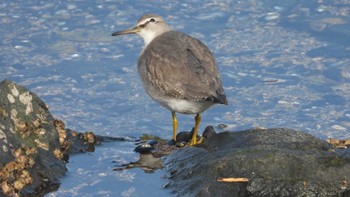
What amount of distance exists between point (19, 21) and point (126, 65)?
5.90 ft

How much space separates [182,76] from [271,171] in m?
2.00

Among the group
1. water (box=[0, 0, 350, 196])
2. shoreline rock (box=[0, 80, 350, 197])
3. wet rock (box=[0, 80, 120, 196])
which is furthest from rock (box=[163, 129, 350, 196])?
water (box=[0, 0, 350, 196])

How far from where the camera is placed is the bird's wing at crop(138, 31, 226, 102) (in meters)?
6.35

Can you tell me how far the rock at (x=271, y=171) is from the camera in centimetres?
455

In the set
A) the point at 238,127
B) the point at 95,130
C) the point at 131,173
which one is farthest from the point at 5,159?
the point at 238,127

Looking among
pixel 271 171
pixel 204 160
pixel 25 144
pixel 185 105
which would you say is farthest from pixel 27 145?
pixel 271 171

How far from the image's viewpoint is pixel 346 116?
26.0 ft

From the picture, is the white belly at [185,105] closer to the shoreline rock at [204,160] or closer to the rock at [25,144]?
the shoreline rock at [204,160]

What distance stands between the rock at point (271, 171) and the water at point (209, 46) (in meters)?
1.39

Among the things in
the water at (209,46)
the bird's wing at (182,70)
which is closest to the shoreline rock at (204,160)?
the bird's wing at (182,70)

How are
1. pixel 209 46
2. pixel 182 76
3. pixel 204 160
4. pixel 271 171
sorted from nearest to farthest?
pixel 271 171 → pixel 204 160 → pixel 182 76 → pixel 209 46

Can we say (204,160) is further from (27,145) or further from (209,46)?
(209,46)

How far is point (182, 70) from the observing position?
21.4 ft

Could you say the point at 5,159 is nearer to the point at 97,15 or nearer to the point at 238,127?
the point at 238,127
